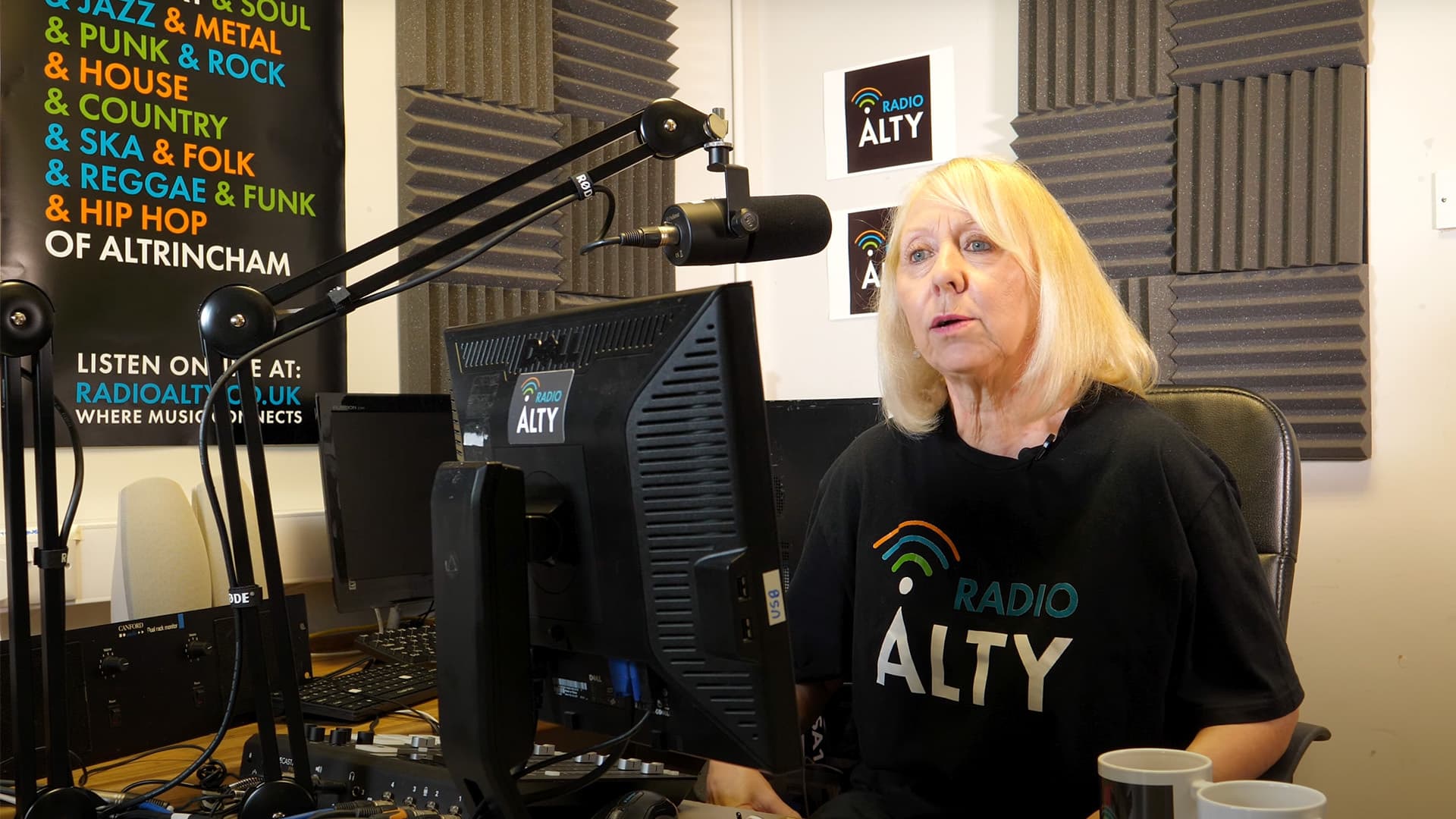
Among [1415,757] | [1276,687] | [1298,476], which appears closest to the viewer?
[1276,687]

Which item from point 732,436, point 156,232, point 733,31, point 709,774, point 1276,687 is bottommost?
point 709,774

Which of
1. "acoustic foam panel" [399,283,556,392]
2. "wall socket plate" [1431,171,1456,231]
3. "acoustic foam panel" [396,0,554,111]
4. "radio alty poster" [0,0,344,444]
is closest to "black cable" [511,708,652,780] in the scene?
"radio alty poster" [0,0,344,444]

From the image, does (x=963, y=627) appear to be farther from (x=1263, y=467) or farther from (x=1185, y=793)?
(x=1185, y=793)

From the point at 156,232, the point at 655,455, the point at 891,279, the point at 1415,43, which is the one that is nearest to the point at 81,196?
the point at 156,232

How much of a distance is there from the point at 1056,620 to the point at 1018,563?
88 millimetres

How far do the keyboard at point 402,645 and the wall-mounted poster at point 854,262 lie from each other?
1.80 m

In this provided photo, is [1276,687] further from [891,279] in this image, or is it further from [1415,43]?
[1415,43]

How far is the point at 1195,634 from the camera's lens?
4.62 ft

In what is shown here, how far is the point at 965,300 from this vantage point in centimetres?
155

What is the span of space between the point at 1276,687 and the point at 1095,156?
6.37 feet

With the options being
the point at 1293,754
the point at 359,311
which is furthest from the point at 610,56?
the point at 1293,754

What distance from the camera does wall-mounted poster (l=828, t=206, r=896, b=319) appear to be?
11.3 ft

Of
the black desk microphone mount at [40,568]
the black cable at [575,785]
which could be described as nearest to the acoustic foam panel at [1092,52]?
the black cable at [575,785]

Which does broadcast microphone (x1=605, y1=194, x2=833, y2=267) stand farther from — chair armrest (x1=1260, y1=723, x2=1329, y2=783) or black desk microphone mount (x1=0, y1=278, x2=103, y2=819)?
chair armrest (x1=1260, y1=723, x2=1329, y2=783)
